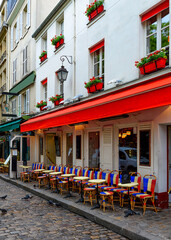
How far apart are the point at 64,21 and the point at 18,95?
8.68 m

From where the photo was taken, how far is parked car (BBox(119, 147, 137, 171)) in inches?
319

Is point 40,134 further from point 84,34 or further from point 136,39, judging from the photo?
point 136,39

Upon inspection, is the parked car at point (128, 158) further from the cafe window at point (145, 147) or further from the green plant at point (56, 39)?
the green plant at point (56, 39)

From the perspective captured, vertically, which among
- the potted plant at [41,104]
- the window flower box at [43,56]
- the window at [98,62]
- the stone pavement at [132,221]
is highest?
the window flower box at [43,56]

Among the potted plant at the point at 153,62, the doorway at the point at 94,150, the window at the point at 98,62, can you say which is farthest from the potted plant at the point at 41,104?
the potted plant at the point at 153,62

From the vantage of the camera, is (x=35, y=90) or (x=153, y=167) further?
(x=35, y=90)

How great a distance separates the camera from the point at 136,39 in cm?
791

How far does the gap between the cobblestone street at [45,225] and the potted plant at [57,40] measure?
312 inches

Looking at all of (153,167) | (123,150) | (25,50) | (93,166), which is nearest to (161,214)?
(153,167)

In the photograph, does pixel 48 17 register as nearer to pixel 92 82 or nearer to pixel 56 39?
pixel 56 39

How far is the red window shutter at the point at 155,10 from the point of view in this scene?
7.07 m

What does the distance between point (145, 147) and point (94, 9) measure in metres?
5.53

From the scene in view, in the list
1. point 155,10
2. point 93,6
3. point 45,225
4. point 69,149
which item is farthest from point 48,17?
point 45,225

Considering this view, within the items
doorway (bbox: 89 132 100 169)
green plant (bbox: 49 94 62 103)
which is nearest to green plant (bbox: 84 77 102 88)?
doorway (bbox: 89 132 100 169)
